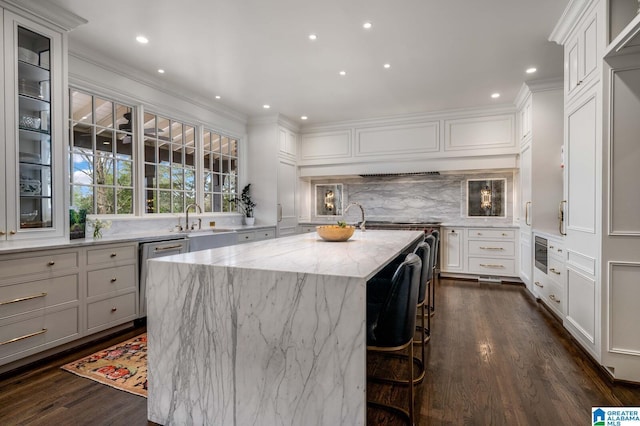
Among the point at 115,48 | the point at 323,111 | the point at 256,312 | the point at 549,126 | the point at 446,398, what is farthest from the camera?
the point at 323,111

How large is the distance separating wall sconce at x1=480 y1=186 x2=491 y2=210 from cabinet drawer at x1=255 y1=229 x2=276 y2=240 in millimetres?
3529

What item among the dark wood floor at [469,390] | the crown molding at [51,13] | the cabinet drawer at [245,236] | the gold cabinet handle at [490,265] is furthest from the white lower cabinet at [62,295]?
the gold cabinet handle at [490,265]

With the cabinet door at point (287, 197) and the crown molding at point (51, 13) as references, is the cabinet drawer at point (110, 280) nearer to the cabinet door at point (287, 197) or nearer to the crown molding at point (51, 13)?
the crown molding at point (51, 13)

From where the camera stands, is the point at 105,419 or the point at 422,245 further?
the point at 422,245

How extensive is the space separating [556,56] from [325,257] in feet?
11.6

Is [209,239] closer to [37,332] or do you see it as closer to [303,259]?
[37,332]

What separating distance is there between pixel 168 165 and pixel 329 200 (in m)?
3.17

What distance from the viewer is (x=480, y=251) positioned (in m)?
5.33

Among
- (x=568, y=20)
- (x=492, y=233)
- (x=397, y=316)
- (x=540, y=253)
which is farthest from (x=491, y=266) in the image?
(x=397, y=316)

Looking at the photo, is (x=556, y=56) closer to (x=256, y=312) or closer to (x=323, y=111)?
(x=323, y=111)

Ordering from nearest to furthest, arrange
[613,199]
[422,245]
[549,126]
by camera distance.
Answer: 1. [613,199]
2. [422,245]
3. [549,126]

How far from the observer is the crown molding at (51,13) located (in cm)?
257

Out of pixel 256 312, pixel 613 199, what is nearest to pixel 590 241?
pixel 613 199

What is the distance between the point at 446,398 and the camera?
2.04m
